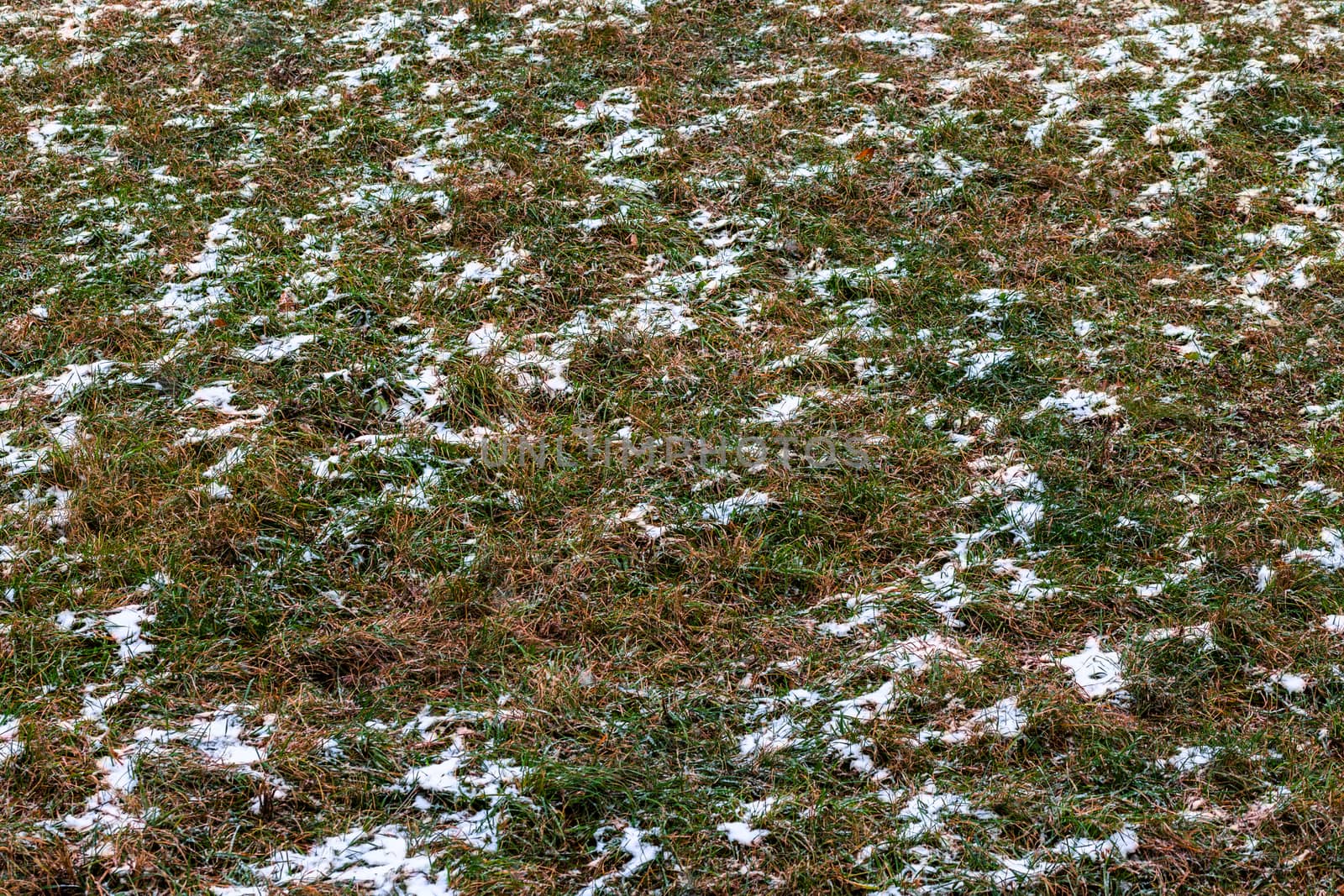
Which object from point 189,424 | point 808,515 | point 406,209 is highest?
point 406,209

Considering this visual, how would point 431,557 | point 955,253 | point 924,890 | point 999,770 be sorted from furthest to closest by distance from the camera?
point 955,253 → point 431,557 → point 999,770 → point 924,890

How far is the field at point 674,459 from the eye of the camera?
2875 millimetres

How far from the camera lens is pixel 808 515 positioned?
3.83 metres

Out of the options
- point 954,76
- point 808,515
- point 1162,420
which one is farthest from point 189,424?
point 954,76

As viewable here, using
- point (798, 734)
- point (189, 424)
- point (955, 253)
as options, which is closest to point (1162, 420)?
point (955, 253)

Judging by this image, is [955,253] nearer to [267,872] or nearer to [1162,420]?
[1162,420]

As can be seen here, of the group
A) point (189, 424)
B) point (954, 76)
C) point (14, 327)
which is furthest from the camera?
point (954, 76)

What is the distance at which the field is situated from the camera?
2.88 meters

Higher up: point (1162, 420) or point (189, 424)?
point (189, 424)

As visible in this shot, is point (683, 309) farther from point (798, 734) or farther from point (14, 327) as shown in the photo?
point (14, 327)

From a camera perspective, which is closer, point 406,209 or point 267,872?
point 267,872

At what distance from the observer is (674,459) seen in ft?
13.4

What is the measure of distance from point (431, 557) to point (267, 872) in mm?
1200

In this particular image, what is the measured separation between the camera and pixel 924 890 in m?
2.69
